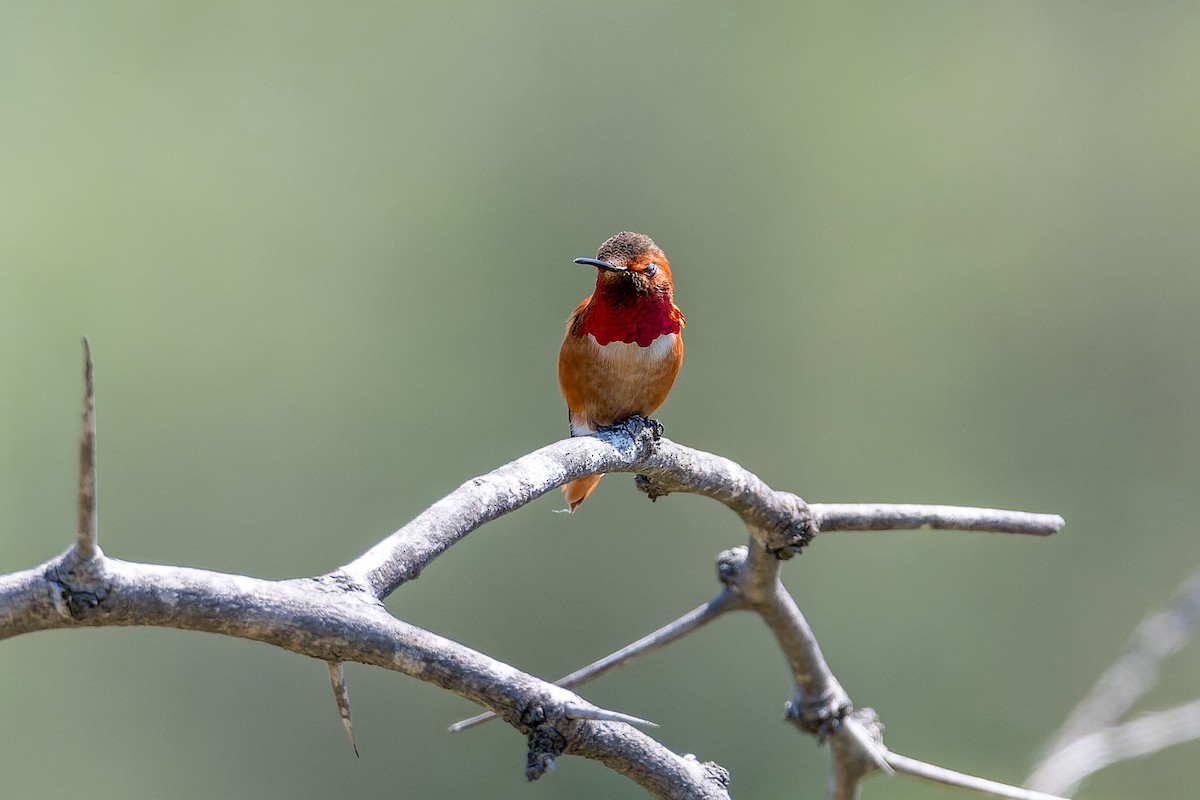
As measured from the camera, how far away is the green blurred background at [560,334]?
7617 millimetres

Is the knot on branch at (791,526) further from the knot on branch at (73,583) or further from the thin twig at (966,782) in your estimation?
the knot on branch at (73,583)

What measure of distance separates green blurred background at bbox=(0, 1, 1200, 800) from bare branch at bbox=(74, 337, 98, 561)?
641 centimetres

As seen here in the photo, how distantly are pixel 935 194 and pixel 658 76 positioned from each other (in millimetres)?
2505

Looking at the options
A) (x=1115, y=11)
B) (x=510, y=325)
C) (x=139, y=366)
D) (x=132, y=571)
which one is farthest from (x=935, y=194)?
(x=132, y=571)

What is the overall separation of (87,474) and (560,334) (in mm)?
→ 7220

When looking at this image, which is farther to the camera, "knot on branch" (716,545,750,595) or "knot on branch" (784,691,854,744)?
"knot on branch" (784,691,854,744)

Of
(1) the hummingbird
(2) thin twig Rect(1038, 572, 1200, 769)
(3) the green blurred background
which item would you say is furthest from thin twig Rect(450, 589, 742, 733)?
(3) the green blurred background

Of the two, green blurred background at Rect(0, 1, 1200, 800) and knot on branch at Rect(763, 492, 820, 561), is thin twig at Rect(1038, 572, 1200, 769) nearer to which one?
knot on branch at Rect(763, 492, 820, 561)

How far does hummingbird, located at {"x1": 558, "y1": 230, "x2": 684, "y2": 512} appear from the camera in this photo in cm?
236

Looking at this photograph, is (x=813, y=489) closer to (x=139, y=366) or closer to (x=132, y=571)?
(x=139, y=366)

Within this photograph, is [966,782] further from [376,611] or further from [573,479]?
[376,611]

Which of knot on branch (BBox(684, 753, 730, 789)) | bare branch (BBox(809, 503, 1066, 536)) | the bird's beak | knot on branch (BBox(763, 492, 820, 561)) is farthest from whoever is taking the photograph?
the bird's beak

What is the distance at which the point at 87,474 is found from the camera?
2.44 feet

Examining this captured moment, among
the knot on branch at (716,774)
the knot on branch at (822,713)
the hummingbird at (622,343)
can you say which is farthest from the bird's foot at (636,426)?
the knot on branch at (716,774)
